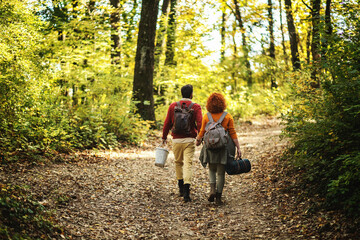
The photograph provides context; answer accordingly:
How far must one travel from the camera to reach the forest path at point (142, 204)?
16.3ft

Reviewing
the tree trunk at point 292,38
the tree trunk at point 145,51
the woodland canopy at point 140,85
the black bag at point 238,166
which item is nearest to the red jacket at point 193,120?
the black bag at point 238,166

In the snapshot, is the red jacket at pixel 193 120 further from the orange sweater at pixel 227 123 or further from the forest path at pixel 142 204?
the forest path at pixel 142 204

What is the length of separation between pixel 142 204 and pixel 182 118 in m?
1.80

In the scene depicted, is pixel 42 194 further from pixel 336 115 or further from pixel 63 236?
pixel 336 115

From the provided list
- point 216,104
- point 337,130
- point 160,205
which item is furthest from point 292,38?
point 160,205

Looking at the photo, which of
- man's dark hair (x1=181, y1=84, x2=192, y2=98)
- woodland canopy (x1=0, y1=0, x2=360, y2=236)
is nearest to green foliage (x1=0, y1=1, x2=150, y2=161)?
woodland canopy (x1=0, y1=0, x2=360, y2=236)

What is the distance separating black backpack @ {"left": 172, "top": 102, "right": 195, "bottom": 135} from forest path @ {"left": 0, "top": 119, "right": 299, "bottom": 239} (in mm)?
1437

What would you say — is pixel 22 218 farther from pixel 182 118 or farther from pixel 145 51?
pixel 145 51

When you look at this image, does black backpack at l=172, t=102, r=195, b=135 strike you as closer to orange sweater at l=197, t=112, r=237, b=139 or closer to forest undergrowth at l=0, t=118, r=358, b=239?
orange sweater at l=197, t=112, r=237, b=139

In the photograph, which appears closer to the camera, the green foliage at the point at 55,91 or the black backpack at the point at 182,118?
the black backpack at the point at 182,118

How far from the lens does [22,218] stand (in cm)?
397

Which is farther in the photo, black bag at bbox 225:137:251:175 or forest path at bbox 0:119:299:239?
black bag at bbox 225:137:251:175

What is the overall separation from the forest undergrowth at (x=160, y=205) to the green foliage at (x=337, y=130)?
13.0 inches

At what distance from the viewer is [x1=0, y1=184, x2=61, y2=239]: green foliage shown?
143 inches
